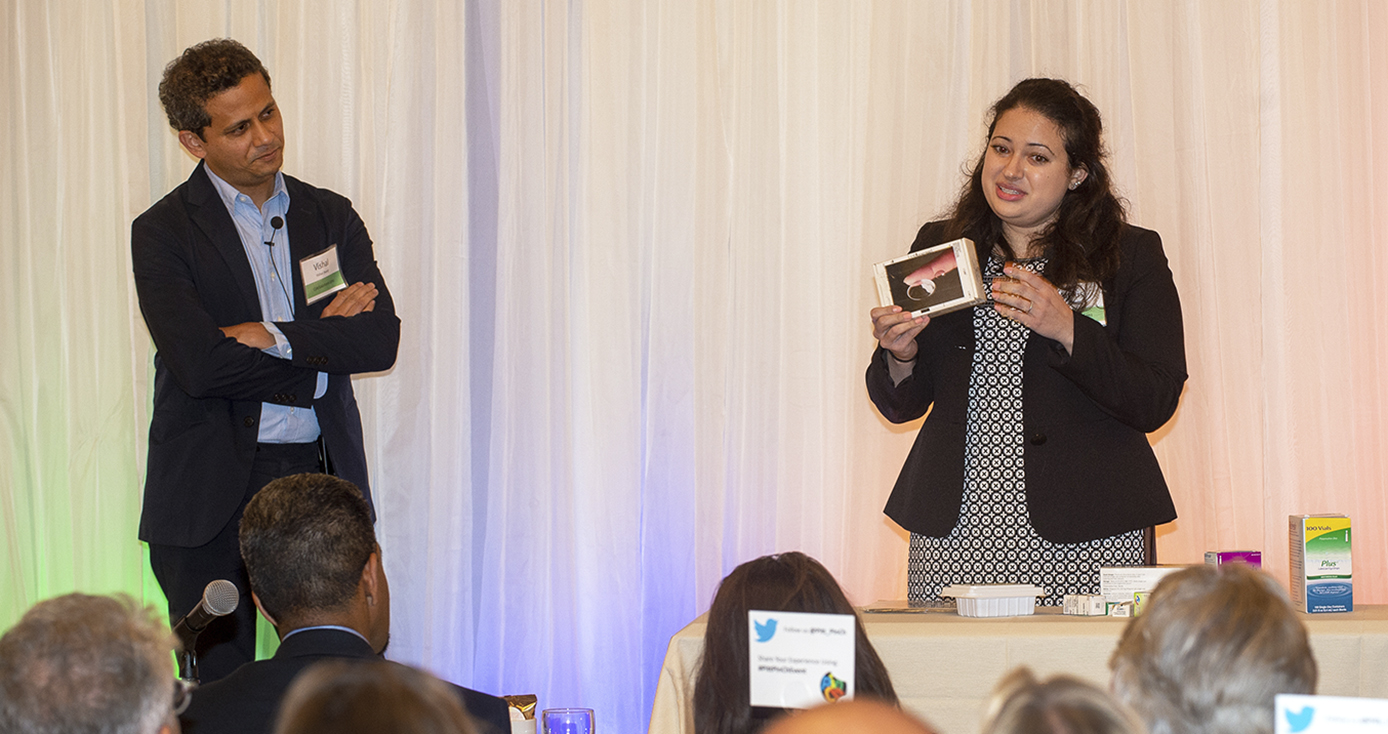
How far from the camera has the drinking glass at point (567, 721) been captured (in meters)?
2.99

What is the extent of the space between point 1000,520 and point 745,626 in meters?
1.13

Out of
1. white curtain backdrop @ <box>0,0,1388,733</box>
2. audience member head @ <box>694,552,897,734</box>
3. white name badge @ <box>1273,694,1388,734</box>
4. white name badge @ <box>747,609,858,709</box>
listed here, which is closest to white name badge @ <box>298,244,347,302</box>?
white curtain backdrop @ <box>0,0,1388,733</box>

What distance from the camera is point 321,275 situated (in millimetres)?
3658

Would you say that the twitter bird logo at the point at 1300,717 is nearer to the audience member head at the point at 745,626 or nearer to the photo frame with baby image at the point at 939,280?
the audience member head at the point at 745,626

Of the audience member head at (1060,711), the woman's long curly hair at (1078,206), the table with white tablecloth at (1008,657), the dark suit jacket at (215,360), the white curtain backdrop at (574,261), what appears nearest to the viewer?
the audience member head at (1060,711)

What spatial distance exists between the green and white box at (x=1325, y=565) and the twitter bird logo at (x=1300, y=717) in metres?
1.25

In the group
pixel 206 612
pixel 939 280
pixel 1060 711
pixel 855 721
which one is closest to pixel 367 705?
pixel 855 721

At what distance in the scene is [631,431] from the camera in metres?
4.40

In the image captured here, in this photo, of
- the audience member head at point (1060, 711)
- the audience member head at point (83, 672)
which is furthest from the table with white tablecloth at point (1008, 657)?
the audience member head at point (1060, 711)

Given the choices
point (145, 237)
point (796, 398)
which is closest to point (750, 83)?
point (796, 398)

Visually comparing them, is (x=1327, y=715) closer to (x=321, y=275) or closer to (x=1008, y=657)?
(x=1008, y=657)

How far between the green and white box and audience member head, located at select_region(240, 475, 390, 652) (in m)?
1.80

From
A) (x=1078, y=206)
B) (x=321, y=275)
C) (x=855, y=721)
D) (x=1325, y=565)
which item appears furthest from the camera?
(x=321, y=275)

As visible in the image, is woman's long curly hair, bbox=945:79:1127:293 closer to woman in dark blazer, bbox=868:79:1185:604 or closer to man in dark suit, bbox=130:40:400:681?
woman in dark blazer, bbox=868:79:1185:604
